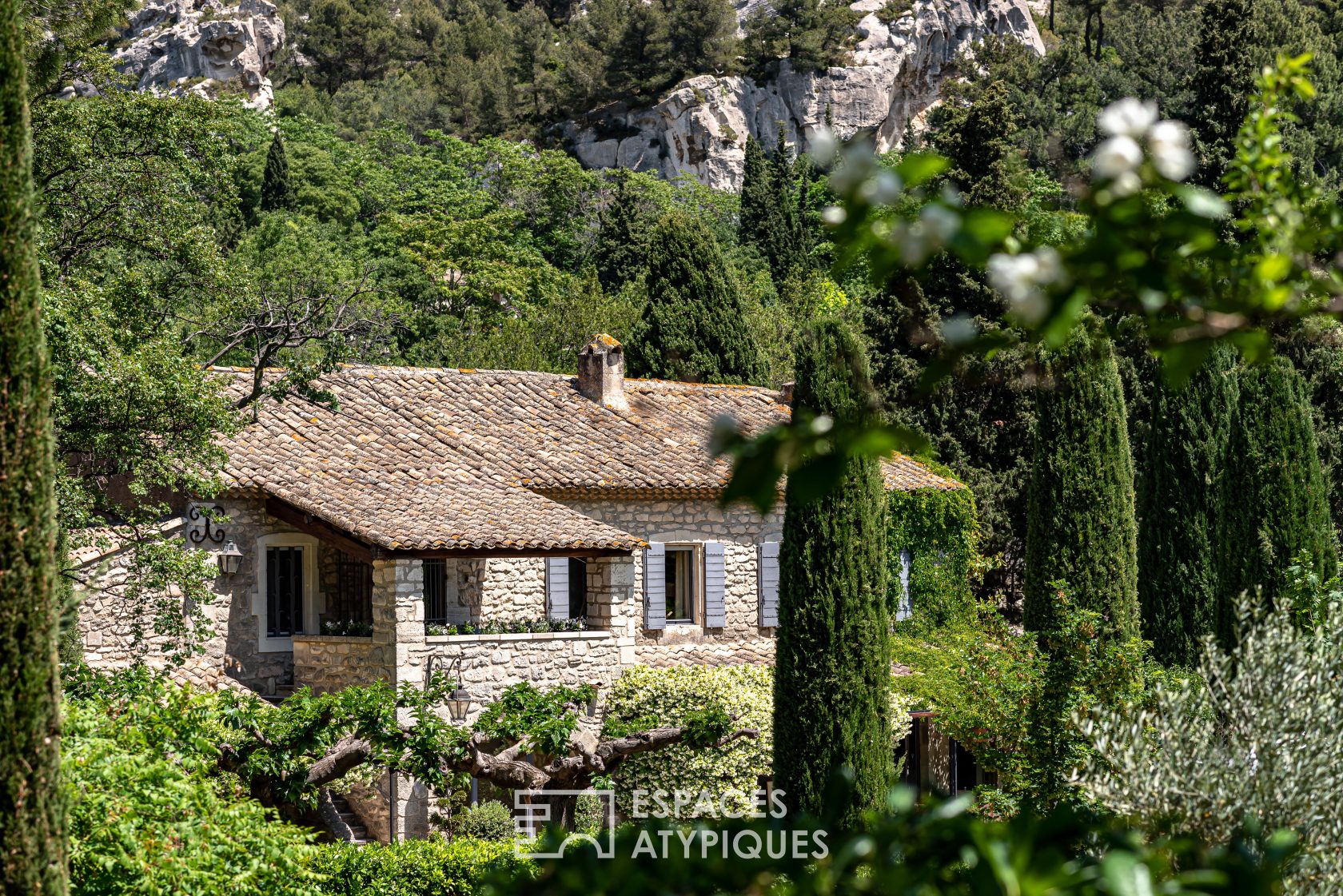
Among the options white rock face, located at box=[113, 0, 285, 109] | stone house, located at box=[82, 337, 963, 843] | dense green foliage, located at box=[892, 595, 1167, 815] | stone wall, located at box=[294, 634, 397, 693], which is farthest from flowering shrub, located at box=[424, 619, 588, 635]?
white rock face, located at box=[113, 0, 285, 109]

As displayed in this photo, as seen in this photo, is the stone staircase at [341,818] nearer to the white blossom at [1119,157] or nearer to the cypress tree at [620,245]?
the white blossom at [1119,157]

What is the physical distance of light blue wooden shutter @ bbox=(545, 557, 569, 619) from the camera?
18500 millimetres

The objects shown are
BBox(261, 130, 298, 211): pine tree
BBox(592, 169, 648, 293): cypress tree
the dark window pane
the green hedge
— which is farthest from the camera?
BBox(261, 130, 298, 211): pine tree

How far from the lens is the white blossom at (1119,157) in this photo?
2455 mm

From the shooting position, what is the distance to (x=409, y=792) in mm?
16656

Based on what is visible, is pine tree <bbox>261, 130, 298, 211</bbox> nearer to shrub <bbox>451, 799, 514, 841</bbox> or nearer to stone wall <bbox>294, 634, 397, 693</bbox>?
stone wall <bbox>294, 634, 397, 693</bbox>

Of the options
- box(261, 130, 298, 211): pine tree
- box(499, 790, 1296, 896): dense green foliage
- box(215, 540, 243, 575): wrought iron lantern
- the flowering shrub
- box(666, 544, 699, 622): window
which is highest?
box(261, 130, 298, 211): pine tree

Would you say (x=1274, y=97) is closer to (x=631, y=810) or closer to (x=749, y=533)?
(x=631, y=810)

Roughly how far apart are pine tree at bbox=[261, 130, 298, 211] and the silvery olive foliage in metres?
42.2

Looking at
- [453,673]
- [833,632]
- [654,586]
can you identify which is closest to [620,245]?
[654,586]

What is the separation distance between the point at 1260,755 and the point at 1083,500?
11.4m

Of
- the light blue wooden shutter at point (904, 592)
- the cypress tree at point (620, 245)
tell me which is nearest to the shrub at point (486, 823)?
the light blue wooden shutter at point (904, 592)

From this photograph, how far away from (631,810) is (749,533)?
4.95 meters

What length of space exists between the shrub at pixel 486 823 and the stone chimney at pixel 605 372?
7.65 m
